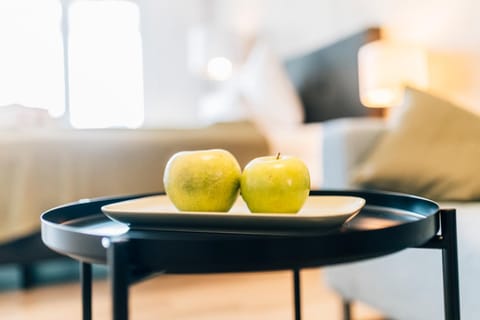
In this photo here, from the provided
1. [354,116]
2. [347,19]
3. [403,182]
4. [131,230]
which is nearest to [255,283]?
[403,182]

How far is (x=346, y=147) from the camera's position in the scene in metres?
1.57

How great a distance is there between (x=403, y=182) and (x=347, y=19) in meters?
1.93

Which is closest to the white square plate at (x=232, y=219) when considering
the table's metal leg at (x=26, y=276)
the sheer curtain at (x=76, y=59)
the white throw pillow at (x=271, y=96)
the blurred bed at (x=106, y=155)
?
the blurred bed at (x=106, y=155)

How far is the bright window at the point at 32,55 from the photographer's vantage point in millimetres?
5023

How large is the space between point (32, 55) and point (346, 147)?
4.41 meters

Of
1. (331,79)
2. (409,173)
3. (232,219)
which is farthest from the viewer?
(331,79)

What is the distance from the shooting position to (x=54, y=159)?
219 cm

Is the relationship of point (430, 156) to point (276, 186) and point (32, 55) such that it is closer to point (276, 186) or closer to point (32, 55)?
point (276, 186)

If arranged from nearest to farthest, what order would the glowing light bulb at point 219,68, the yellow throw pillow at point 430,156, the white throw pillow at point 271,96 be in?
1. the yellow throw pillow at point 430,156
2. the white throw pillow at point 271,96
3. the glowing light bulb at point 219,68

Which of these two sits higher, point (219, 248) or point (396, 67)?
point (396, 67)

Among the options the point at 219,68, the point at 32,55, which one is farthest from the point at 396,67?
the point at 32,55

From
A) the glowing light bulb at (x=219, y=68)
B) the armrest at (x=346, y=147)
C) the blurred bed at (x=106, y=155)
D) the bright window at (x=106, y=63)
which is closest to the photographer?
the armrest at (x=346, y=147)

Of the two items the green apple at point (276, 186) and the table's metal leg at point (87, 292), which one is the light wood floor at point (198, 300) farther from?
the green apple at point (276, 186)

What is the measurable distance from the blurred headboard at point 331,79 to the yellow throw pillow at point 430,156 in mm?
1285
